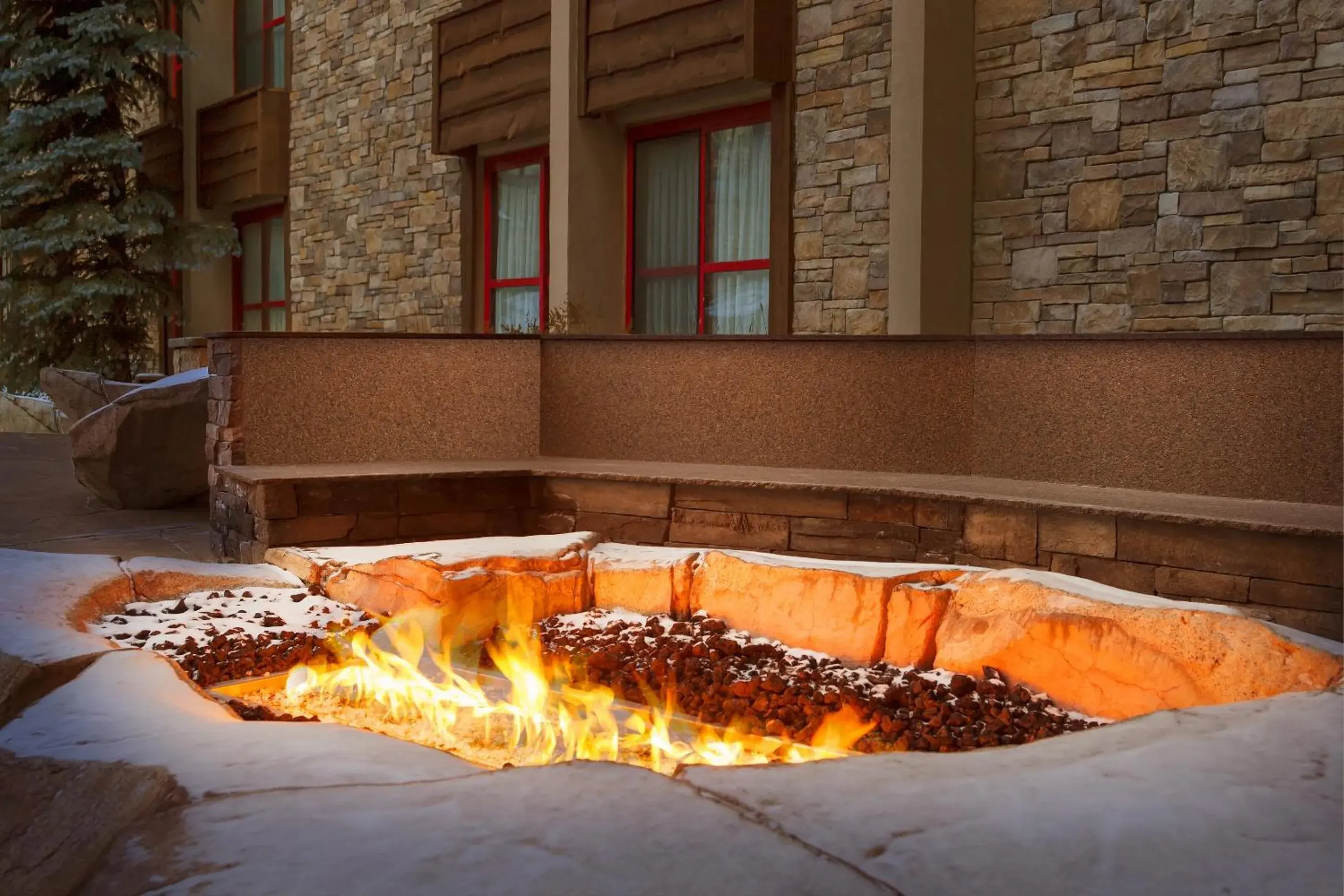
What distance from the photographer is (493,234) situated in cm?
1091

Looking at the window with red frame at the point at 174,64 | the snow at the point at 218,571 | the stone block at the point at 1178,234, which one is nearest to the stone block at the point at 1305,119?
the stone block at the point at 1178,234

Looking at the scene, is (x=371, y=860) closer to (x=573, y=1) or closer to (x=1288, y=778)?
(x=1288, y=778)

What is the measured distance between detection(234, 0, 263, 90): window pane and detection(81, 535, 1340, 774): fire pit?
1175 centimetres

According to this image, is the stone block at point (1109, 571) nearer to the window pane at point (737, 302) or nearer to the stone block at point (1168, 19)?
the stone block at point (1168, 19)

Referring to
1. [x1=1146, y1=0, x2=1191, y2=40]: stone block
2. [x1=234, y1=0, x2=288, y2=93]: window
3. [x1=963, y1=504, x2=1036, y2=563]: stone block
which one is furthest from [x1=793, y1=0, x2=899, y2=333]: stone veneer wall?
[x1=234, y1=0, x2=288, y2=93]: window

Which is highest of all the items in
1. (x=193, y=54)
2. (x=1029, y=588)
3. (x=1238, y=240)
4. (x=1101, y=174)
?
(x=193, y=54)

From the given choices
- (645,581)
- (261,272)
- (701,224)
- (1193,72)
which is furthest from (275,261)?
(645,581)

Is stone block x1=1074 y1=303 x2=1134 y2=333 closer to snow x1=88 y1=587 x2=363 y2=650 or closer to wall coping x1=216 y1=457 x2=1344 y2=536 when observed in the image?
wall coping x1=216 y1=457 x2=1344 y2=536

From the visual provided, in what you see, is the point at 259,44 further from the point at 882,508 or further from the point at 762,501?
the point at 882,508

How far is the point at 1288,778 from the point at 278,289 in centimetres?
1436

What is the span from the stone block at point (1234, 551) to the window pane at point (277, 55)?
41.5ft

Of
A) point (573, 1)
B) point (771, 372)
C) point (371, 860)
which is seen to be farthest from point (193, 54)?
point (371, 860)

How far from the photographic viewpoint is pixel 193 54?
1402 cm

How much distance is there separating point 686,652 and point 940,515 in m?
1.27
